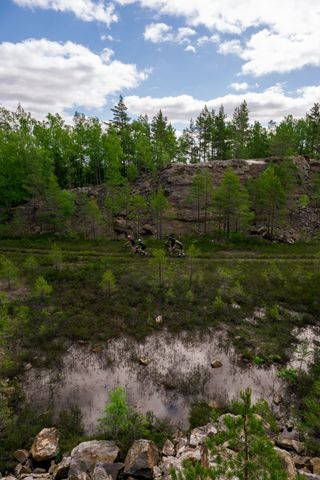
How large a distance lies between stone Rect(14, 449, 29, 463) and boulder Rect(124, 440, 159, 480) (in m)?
3.77

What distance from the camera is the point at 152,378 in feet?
51.3

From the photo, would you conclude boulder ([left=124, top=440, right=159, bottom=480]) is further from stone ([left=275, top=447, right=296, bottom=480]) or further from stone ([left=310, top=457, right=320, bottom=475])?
stone ([left=310, top=457, right=320, bottom=475])

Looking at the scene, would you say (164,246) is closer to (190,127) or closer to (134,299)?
(134,299)

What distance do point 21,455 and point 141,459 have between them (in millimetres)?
4507

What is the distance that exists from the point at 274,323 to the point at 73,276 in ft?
58.5

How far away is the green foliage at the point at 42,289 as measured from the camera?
74.7 ft

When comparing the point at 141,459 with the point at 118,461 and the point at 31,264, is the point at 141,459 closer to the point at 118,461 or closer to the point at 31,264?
the point at 118,461

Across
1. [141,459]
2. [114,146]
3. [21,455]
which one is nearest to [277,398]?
[141,459]

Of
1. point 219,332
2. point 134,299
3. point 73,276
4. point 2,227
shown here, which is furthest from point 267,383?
point 2,227

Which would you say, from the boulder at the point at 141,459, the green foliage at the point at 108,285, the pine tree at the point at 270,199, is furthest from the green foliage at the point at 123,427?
the pine tree at the point at 270,199

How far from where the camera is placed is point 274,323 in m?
21.0

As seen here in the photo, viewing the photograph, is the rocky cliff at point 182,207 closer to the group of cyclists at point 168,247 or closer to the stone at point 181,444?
the group of cyclists at point 168,247

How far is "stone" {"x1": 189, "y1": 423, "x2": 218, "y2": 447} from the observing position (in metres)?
11.1

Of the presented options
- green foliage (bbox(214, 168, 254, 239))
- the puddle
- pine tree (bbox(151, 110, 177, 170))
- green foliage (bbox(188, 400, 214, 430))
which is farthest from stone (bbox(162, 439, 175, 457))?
pine tree (bbox(151, 110, 177, 170))
